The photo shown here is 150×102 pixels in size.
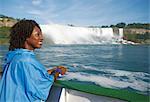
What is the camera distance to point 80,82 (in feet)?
4.47

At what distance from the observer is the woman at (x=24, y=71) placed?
788 mm

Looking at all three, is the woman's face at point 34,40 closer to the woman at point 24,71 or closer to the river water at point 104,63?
the woman at point 24,71

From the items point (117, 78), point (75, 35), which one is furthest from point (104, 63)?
point (75, 35)

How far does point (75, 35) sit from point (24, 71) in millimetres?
759

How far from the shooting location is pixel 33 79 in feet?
2.62

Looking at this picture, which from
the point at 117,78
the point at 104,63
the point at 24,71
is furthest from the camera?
the point at 104,63

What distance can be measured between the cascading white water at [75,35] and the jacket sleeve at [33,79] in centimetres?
64

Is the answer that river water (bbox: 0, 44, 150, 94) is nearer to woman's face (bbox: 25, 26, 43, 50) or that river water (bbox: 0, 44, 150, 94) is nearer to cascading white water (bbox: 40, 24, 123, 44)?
cascading white water (bbox: 40, 24, 123, 44)

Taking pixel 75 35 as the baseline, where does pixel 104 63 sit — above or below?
below

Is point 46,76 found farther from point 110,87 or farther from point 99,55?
point 99,55

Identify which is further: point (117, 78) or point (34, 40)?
point (117, 78)

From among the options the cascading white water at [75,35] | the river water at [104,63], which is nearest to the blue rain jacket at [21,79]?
the river water at [104,63]

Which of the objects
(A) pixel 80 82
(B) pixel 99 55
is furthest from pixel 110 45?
(A) pixel 80 82

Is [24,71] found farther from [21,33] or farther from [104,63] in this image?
[104,63]
